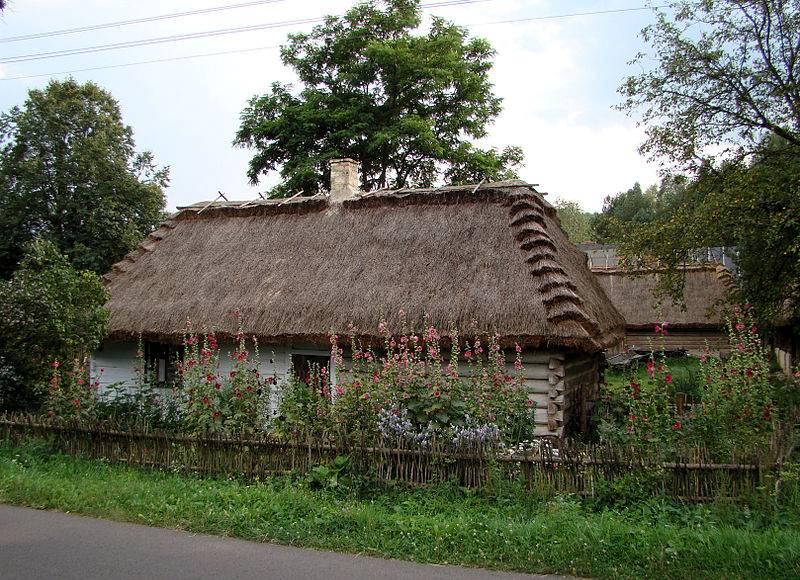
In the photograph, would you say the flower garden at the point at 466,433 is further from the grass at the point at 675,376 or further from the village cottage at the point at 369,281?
the village cottage at the point at 369,281

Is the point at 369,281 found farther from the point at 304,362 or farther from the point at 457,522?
the point at 457,522

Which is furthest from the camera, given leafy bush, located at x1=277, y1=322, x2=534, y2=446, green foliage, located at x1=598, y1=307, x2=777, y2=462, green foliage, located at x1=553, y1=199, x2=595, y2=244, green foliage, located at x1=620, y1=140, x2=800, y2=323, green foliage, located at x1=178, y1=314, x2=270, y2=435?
green foliage, located at x1=553, y1=199, x2=595, y2=244

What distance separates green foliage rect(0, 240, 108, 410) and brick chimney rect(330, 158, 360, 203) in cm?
626

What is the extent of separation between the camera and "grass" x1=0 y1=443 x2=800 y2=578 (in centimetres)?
510

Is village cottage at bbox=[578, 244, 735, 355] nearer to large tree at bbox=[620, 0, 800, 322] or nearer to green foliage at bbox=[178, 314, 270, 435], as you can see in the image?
large tree at bbox=[620, 0, 800, 322]

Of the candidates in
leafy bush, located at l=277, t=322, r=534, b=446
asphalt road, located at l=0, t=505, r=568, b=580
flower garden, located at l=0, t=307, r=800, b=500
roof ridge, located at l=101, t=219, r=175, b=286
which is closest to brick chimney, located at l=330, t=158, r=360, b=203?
roof ridge, located at l=101, t=219, r=175, b=286

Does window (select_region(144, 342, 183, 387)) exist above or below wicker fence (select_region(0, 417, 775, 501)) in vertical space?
above

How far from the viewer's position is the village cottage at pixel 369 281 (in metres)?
10.8

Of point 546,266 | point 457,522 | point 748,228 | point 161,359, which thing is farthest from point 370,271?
point 457,522

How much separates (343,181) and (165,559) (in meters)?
11.4

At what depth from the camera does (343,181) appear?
52.1ft

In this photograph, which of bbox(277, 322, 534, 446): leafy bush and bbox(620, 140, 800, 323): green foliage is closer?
bbox(277, 322, 534, 446): leafy bush

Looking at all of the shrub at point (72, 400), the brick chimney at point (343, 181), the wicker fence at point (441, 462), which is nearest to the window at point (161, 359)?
the shrub at point (72, 400)

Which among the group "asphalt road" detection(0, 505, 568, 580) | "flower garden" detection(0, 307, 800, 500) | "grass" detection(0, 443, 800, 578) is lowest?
"asphalt road" detection(0, 505, 568, 580)
